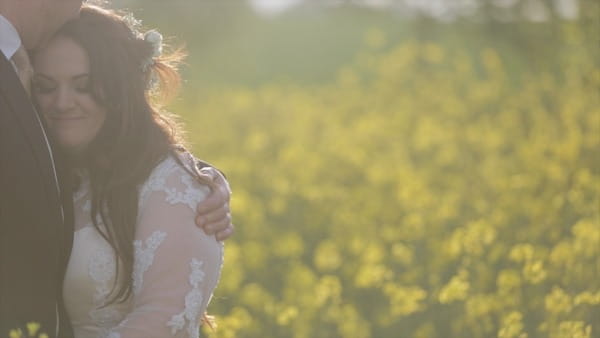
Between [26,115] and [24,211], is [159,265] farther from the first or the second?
[26,115]

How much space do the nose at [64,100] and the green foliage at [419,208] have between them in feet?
4.59

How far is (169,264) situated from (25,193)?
0.46m

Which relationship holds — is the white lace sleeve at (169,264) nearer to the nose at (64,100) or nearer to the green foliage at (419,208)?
the nose at (64,100)

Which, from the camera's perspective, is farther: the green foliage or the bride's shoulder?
the green foliage

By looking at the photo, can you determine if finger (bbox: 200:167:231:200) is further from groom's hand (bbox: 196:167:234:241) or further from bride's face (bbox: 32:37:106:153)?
bride's face (bbox: 32:37:106:153)

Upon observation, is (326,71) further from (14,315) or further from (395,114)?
(14,315)

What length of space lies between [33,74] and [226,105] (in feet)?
35.0

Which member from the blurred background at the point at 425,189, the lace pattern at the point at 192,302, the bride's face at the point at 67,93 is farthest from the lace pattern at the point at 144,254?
the blurred background at the point at 425,189

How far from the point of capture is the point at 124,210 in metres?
3.22

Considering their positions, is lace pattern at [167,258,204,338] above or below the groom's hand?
below

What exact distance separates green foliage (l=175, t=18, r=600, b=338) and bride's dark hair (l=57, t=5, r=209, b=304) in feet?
3.97

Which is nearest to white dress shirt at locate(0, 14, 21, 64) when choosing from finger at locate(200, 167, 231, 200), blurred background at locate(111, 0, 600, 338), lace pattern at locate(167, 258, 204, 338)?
finger at locate(200, 167, 231, 200)

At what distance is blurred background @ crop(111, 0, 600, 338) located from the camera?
16.1 ft

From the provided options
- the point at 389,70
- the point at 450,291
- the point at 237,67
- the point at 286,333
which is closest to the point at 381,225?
the point at 286,333
